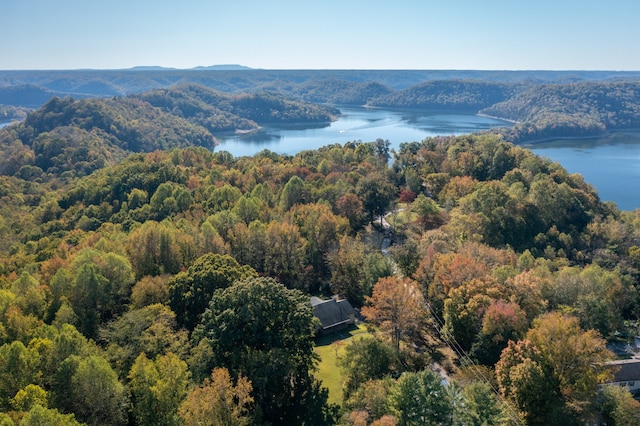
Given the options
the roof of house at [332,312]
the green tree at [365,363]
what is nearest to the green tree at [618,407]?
the green tree at [365,363]

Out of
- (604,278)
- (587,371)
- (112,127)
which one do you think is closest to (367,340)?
(587,371)

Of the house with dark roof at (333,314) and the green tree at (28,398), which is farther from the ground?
the green tree at (28,398)

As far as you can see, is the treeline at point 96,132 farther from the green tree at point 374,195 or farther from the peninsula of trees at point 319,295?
the green tree at point 374,195

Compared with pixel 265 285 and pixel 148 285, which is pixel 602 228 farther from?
pixel 148 285

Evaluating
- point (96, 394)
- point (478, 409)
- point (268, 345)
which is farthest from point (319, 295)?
point (96, 394)

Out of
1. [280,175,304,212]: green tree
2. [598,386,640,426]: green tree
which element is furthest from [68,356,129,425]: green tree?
[280,175,304,212]: green tree

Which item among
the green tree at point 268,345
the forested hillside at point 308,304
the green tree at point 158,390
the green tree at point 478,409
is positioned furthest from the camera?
the green tree at point 268,345
